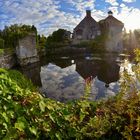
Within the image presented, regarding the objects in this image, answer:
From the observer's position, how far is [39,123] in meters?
4.87

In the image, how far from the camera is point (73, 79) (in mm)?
29594

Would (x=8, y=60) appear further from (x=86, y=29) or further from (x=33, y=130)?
(x=86, y=29)

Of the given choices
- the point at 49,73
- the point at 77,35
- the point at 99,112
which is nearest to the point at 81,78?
the point at 49,73

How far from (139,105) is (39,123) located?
216 centimetres

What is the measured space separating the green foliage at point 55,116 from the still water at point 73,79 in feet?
49.0

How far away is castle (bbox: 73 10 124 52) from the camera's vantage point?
216 ft

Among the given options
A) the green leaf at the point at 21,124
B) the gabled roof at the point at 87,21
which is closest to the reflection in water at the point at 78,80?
the green leaf at the point at 21,124

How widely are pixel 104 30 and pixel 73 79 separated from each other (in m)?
44.8

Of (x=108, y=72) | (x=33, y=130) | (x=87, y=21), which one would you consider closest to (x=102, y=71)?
(x=108, y=72)

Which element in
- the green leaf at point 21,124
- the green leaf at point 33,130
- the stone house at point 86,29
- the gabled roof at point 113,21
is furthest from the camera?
the stone house at point 86,29

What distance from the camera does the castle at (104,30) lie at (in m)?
→ 65.9

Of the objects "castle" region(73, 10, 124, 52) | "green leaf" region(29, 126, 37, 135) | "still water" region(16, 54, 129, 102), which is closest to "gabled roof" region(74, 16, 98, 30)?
"castle" region(73, 10, 124, 52)

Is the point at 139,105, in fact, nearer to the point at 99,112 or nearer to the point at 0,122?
the point at 99,112

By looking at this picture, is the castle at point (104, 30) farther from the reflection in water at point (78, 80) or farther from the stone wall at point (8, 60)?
the stone wall at point (8, 60)
